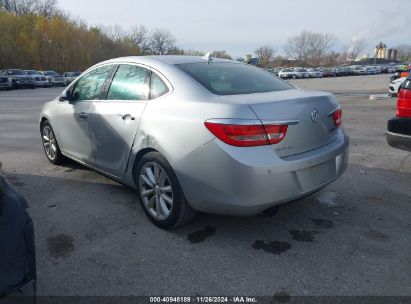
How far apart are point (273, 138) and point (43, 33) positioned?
189ft

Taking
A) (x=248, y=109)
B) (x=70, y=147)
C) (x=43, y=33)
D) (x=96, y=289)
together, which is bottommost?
(x=96, y=289)

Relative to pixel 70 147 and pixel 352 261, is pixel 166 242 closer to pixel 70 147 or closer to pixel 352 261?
pixel 352 261

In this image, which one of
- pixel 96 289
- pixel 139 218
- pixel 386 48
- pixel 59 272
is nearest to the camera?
pixel 96 289

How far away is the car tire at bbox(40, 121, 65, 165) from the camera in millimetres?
5457

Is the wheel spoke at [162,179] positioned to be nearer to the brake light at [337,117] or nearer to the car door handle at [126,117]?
the car door handle at [126,117]

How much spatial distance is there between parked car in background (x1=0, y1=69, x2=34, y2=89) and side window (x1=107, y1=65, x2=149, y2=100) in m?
31.1

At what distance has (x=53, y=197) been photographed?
4422 mm

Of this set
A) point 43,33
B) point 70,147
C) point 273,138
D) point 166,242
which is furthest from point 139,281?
point 43,33

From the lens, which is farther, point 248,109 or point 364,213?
point 364,213

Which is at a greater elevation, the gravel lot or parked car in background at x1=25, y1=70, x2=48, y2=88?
parked car in background at x1=25, y1=70, x2=48, y2=88

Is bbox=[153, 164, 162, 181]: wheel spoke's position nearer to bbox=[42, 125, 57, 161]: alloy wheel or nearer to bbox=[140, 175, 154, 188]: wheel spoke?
bbox=[140, 175, 154, 188]: wheel spoke

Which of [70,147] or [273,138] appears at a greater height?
[273,138]

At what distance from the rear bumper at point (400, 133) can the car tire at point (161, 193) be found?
271cm

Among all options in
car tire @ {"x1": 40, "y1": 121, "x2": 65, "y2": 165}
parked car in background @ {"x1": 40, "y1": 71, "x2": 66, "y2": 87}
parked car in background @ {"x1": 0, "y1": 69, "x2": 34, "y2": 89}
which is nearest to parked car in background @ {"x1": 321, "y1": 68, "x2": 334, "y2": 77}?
parked car in background @ {"x1": 40, "y1": 71, "x2": 66, "y2": 87}
